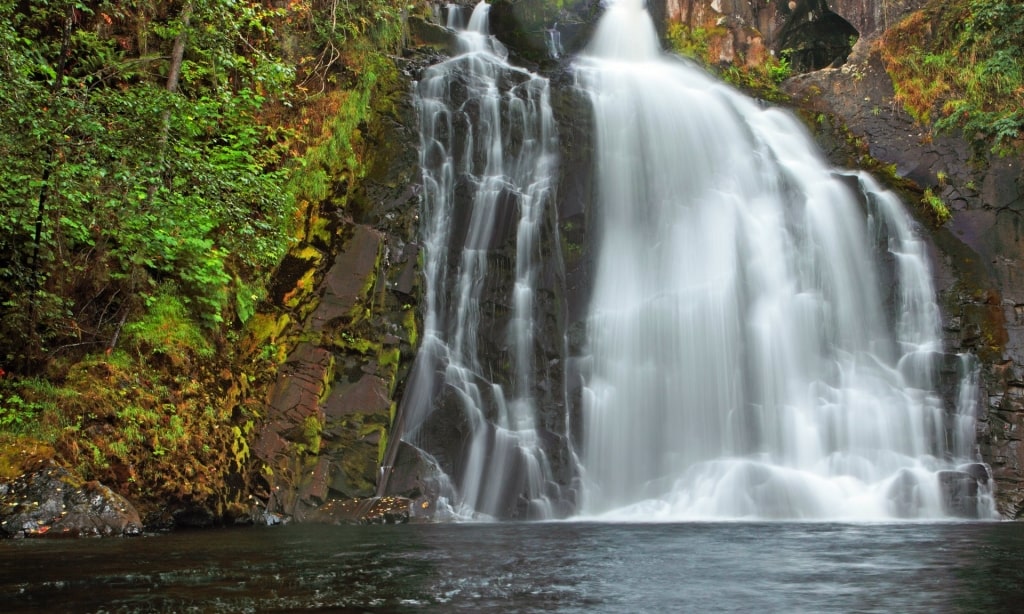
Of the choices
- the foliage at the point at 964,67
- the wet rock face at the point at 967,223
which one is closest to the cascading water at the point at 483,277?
the wet rock face at the point at 967,223

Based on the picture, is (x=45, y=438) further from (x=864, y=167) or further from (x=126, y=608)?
(x=864, y=167)

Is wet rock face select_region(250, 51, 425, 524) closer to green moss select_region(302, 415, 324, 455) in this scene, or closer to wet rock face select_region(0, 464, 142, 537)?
green moss select_region(302, 415, 324, 455)

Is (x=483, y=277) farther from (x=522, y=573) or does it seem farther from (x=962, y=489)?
(x=962, y=489)

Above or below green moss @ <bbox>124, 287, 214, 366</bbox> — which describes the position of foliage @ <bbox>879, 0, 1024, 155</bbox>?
above

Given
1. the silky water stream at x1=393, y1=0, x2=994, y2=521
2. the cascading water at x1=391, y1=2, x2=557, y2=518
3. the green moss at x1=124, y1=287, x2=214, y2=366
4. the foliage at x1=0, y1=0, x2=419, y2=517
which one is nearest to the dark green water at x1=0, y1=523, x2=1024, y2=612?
the foliage at x1=0, y1=0, x2=419, y2=517

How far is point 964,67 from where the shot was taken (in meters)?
17.4

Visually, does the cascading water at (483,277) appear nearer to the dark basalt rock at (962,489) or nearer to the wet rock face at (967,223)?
the dark basalt rock at (962,489)

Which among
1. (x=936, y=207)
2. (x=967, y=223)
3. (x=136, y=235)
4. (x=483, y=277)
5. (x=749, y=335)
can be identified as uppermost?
(x=936, y=207)

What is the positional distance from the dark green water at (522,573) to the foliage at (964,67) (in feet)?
37.4

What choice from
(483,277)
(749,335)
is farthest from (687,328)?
(483,277)

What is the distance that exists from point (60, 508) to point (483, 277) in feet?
24.0

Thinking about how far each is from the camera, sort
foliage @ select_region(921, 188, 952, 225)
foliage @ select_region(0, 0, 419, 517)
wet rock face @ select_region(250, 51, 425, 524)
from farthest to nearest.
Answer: foliage @ select_region(921, 188, 952, 225) < wet rock face @ select_region(250, 51, 425, 524) < foliage @ select_region(0, 0, 419, 517)

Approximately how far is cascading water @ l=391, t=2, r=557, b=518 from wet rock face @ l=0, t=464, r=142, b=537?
441 cm

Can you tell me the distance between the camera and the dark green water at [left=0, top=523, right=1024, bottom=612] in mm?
4043
